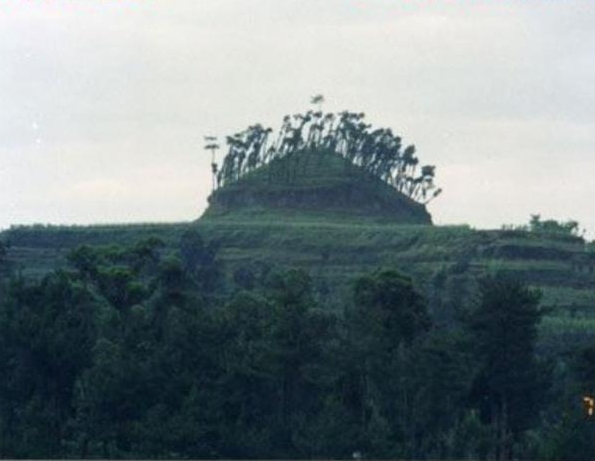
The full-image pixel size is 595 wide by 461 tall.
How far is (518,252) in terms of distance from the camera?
646ft

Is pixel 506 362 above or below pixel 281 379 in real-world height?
above

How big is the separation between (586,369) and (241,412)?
17791mm

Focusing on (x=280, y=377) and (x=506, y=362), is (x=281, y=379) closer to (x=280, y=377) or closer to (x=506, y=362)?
(x=280, y=377)

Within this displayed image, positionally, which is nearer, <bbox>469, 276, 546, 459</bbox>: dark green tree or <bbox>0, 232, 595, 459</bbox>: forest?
<bbox>0, 232, 595, 459</bbox>: forest

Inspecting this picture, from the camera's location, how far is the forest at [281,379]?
302ft

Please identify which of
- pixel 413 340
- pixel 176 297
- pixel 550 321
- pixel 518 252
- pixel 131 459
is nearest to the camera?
pixel 131 459

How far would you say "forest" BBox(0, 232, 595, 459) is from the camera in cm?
9212

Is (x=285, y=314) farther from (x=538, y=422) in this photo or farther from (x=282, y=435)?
(x=538, y=422)

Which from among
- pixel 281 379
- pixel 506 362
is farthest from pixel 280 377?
pixel 506 362

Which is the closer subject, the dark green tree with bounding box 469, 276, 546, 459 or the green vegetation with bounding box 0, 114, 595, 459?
the green vegetation with bounding box 0, 114, 595, 459

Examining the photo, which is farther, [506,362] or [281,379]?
[281,379]

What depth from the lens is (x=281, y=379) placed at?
326 feet

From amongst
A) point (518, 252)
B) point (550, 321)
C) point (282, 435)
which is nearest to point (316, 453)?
point (282, 435)

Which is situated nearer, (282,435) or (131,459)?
(131,459)
